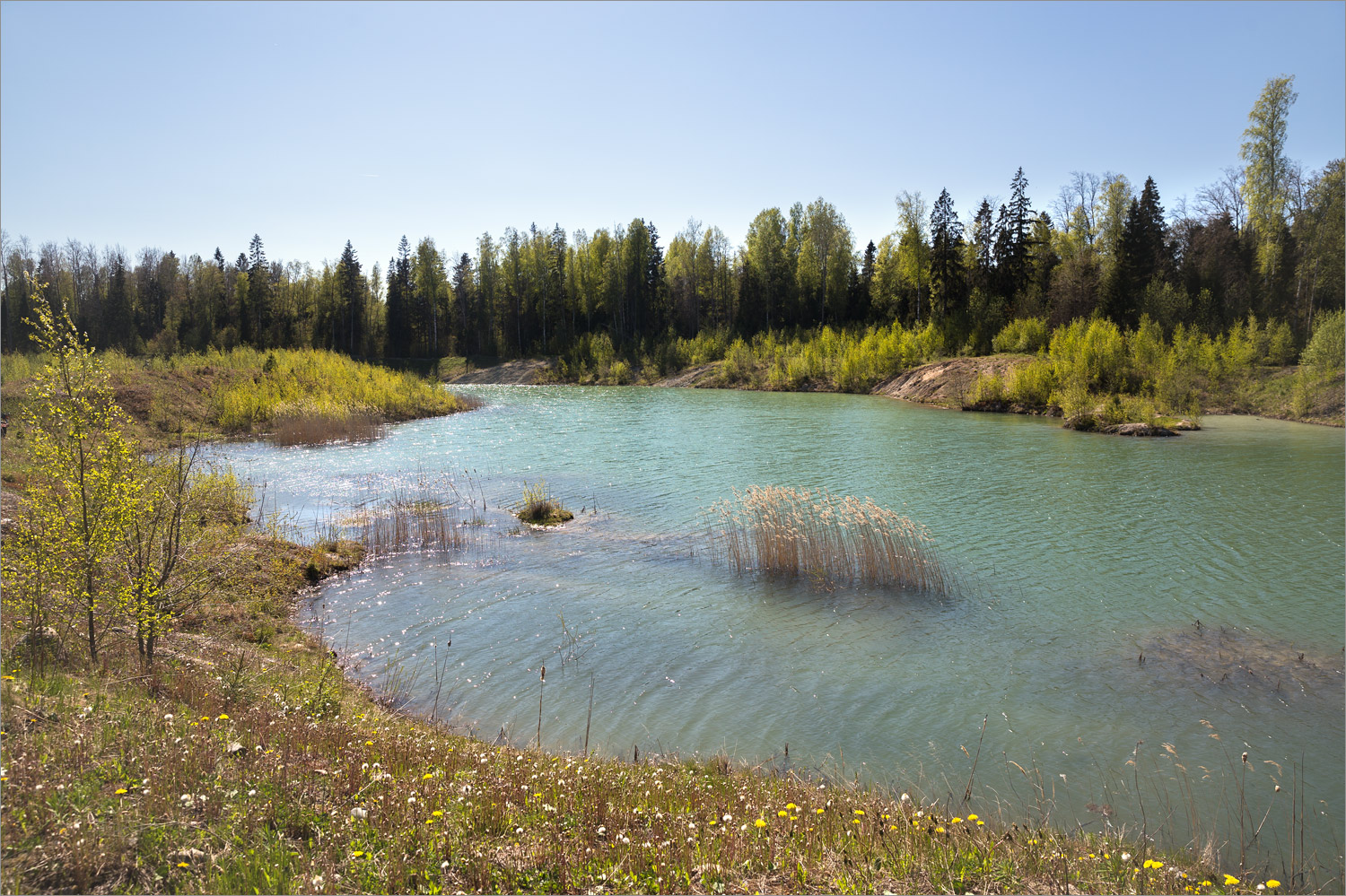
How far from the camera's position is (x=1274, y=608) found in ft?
43.2

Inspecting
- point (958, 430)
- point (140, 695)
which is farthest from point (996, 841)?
point (958, 430)

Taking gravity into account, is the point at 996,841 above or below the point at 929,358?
below

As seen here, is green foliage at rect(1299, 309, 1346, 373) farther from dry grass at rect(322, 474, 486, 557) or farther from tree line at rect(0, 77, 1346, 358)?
dry grass at rect(322, 474, 486, 557)

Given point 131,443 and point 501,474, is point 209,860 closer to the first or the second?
point 131,443

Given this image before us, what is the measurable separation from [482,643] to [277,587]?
5.17 metres

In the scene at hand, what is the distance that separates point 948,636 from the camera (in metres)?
12.2

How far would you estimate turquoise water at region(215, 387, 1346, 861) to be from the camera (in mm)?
8531

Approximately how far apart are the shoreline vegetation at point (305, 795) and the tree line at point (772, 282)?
60975 mm

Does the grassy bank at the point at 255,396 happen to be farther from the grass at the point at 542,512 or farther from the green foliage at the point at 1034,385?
the green foliage at the point at 1034,385

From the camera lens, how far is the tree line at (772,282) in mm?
54938

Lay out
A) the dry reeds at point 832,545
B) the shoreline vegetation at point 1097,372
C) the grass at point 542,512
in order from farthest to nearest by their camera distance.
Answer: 1. the shoreline vegetation at point 1097,372
2. the grass at point 542,512
3. the dry reeds at point 832,545

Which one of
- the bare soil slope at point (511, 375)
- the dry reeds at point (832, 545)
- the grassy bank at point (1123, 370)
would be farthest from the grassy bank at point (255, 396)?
A: the grassy bank at point (1123, 370)

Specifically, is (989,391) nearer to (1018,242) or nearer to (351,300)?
(1018,242)

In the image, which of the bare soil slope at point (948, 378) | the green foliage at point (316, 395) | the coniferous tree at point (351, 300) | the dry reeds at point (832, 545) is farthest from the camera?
the coniferous tree at point (351, 300)
